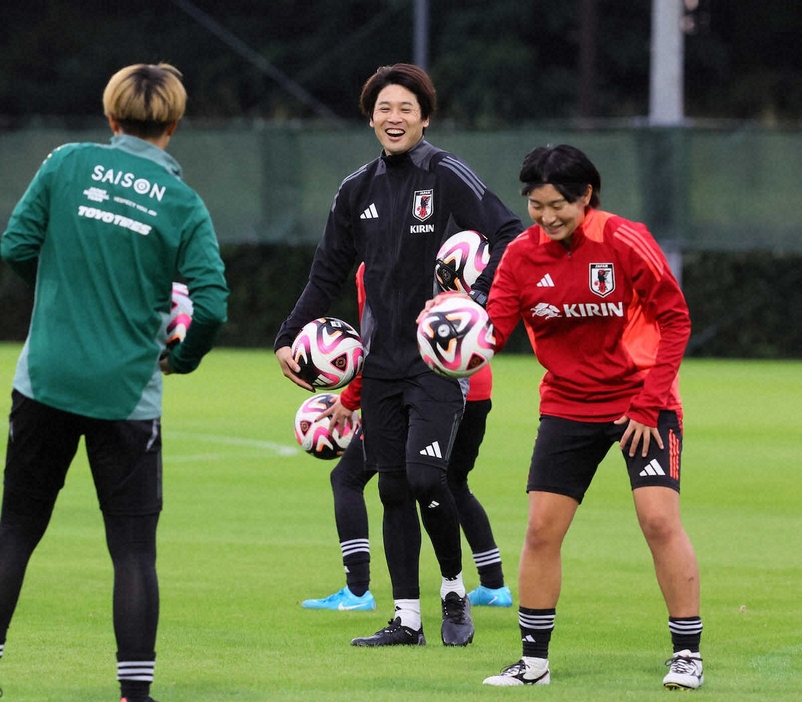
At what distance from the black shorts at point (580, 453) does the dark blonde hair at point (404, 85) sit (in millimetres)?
1628

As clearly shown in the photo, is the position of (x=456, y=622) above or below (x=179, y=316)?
below

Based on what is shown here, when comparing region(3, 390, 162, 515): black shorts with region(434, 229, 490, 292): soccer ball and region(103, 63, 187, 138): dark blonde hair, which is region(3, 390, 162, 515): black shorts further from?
region(434, 229, 490, 292): soccer ball

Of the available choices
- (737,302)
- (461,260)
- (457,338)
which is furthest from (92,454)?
(737,302)

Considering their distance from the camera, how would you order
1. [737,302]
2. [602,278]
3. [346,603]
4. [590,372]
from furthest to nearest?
[737,302] → [346,603] → [590,372] → [602,278]

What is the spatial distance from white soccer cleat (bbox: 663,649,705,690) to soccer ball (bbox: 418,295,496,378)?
1.32 metres

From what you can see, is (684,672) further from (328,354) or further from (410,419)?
(328,354)

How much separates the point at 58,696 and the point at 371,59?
36008mm

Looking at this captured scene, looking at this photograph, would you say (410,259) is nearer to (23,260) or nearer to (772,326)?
(23,260)

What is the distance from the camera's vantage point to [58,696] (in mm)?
6246

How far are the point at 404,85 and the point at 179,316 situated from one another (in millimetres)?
1873

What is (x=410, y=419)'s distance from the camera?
7395mm

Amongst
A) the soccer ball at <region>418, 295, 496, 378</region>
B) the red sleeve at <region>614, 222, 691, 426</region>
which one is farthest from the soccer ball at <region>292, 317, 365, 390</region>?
the red sleeve at <region>614, 222, 691, 426</region>

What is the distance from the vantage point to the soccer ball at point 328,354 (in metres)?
7.64

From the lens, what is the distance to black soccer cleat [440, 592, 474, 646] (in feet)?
24.5
